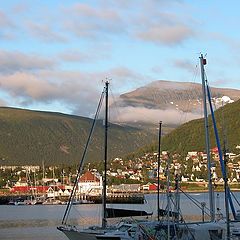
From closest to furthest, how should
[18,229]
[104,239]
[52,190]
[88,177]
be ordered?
[104,239] < [18,229] < [52,190] < [88,177]

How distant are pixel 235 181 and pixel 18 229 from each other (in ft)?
432

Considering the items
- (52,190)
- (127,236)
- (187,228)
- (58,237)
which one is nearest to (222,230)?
(187,228)

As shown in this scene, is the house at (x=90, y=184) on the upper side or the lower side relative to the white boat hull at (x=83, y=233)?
upper

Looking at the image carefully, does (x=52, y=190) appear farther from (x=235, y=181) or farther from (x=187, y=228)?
(x=187, y=228)

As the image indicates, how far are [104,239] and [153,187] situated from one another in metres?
151

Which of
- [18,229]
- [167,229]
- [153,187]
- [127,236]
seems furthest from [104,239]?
[153,187]

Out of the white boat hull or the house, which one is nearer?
the white boat hull

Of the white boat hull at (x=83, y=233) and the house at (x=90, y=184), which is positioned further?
the house at (x=90, y=184)

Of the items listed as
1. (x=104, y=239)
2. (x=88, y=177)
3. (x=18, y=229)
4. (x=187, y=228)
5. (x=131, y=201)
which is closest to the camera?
(x=187, y=228)

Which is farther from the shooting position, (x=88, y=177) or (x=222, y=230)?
(x=88, y=177)

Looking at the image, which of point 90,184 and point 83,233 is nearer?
point 83,233

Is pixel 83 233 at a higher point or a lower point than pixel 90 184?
lower

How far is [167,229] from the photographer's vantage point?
39.6 metres

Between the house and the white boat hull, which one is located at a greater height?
the house
